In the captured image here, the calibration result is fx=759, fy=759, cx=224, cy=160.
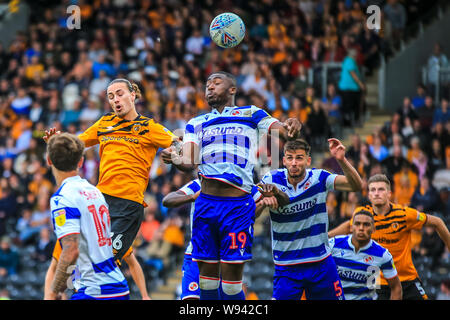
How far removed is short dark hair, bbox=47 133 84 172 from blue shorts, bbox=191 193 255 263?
5.74 feet

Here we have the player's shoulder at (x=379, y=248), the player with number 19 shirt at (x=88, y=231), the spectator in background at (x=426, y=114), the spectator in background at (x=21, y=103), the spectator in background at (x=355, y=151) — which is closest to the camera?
the player with number 19 shirt at (x=88, y=231)

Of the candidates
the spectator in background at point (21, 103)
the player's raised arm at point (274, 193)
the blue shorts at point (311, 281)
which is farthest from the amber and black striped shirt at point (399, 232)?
the spectator in background at point (21, 103)

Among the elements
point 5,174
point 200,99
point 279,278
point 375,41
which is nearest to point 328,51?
point 375,41

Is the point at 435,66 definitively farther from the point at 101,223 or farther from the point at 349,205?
the point at 101,223

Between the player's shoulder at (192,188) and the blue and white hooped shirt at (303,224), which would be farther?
the player's shoulder at (192,188)

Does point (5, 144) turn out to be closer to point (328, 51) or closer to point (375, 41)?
point (328, 51)

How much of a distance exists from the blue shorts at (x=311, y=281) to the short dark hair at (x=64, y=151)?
10.0 feet

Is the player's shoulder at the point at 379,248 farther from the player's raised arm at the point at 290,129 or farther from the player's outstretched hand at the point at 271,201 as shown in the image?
the player's raised arm at the point at 290,129

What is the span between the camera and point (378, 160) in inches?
574

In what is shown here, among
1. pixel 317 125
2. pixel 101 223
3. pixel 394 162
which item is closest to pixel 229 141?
pixel 101 223

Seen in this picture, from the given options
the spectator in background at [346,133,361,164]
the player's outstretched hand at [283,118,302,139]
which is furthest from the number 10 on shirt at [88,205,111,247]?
the spectator in background at [346,133,361,164]

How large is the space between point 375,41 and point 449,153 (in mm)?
4534

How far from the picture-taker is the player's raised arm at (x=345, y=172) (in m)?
7.30

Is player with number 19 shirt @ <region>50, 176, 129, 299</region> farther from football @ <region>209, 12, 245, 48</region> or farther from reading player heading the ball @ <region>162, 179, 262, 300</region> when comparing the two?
football @ <region>209, 12, 245, 48</region>
